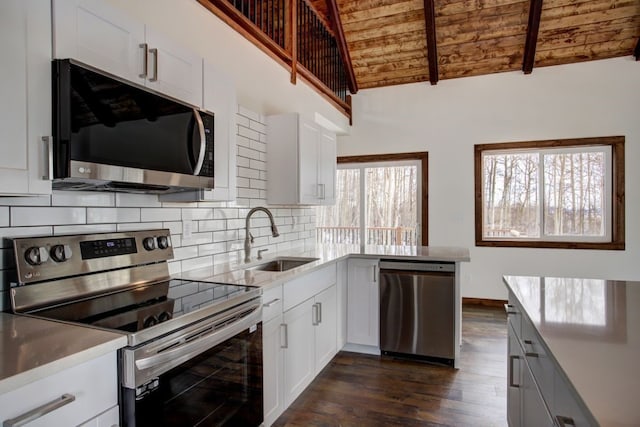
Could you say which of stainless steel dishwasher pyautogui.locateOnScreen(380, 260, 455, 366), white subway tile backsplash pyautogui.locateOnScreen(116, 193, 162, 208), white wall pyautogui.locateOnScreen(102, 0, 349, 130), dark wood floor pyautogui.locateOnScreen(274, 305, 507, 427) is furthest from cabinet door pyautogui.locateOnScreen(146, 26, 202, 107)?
stainless steel dishwasher pyautogui.locateOnScreen(380, 260, 455, 366)

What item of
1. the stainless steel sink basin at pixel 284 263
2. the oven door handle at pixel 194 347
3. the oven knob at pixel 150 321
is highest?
the oven knob at pixel 150 321

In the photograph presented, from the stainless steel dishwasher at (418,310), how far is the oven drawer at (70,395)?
7.85 feet

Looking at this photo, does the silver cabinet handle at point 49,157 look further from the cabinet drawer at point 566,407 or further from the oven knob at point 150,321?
the cabinet drawer at point 566,407

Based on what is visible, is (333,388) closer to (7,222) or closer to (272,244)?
(272,244)

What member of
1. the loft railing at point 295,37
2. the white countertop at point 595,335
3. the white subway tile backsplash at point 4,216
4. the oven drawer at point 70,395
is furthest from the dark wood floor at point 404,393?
the loft railing at point 295,37

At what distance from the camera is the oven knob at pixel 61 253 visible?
4.94 feet

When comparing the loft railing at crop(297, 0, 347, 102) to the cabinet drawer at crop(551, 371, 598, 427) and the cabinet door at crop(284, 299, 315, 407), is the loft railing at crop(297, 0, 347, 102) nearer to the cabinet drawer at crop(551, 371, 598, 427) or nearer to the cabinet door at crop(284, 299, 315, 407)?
the cabinet door at crop(284, 299, 315, 407)

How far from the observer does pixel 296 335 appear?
238cm

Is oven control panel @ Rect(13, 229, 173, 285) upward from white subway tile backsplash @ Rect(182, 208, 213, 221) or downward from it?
downward

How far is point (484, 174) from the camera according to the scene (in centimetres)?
509

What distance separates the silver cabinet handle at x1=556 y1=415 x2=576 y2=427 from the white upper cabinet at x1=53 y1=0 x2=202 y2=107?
6.15ft

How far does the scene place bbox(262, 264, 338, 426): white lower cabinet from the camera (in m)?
2.06

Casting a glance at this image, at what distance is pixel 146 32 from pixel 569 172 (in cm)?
503

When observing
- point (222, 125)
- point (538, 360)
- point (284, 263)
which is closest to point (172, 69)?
point (222, 125)
